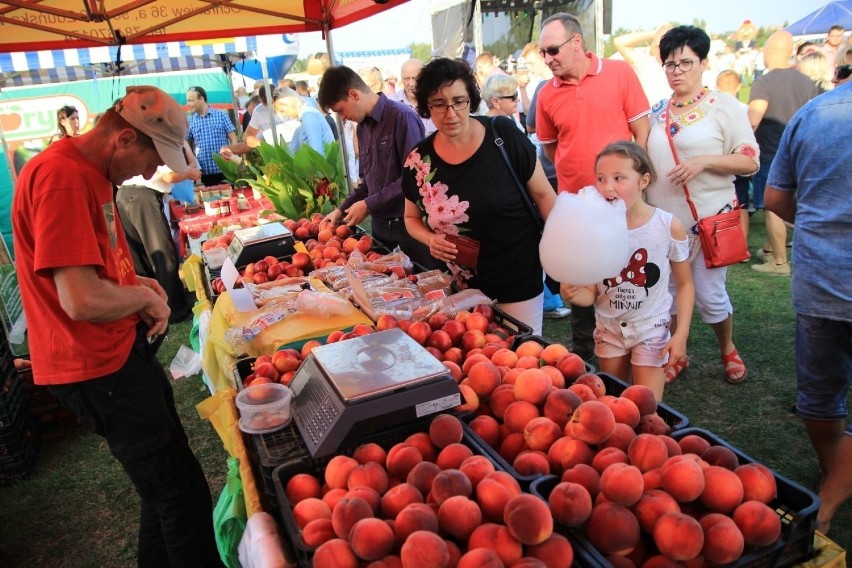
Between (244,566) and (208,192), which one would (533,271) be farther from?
(208,192)

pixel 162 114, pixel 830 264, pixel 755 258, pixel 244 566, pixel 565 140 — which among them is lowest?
pixel 755 258

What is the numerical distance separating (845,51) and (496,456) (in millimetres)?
4326

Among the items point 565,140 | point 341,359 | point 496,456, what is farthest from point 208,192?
point 496,456

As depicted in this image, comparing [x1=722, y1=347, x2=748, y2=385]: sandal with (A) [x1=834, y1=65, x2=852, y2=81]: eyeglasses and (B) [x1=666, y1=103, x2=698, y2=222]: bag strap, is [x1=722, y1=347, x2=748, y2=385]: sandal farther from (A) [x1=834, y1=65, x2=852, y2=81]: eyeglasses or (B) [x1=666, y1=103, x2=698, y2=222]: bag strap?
(A) [x1=834, y1=65, x2=852, y2=81]: eyeglasses

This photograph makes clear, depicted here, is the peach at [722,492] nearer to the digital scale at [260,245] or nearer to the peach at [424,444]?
the peach at [424,444]

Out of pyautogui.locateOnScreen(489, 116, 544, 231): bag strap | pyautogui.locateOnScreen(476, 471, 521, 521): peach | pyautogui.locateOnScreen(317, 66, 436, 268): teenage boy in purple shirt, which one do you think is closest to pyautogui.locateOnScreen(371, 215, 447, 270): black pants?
pyautogui.locateOnScreen(317, 66, 436, 268): teenage boy in purple shirt

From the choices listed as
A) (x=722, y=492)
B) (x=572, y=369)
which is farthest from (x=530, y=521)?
(x=572, y=369)

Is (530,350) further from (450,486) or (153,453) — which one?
(153,453)

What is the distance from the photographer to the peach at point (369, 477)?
1.25 metres

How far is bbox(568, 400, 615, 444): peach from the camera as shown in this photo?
1.28m

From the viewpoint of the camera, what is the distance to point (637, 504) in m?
1.13

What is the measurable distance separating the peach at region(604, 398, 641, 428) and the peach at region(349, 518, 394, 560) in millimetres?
610

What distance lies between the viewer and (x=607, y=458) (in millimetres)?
1227

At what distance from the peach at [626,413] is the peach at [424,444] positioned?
1.44 ft
